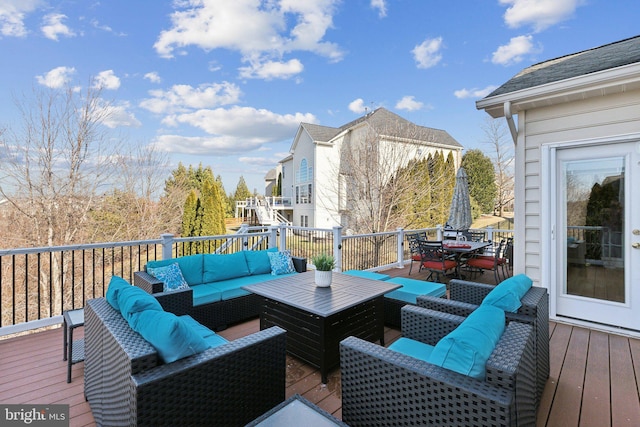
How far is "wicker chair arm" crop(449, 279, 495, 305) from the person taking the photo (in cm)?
273

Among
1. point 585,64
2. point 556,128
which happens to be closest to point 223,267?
point 556,128

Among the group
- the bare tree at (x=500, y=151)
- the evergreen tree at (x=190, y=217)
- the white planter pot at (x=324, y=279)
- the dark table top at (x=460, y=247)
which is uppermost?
the bare tree at (x=500, y=151)

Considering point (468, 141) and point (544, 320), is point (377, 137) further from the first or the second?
point (544, 320)

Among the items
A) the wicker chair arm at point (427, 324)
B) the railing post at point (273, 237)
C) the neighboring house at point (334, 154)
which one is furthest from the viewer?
the neighboring house at point (334, 154)

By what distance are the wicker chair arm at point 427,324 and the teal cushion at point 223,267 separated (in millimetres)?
2576

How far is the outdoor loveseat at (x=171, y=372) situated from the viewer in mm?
1388

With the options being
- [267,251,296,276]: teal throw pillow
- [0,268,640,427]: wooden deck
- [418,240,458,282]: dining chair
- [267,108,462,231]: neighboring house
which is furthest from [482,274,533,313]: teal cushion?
[267,108,462,231]: neighboring house

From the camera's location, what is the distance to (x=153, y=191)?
429 inches

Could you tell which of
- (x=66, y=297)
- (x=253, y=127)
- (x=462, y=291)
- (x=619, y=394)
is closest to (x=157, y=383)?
(x=462, y=291)

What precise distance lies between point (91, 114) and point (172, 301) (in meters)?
7.67

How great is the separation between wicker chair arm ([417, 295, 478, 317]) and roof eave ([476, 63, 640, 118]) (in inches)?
109

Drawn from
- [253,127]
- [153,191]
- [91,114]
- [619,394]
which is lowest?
[619,394]

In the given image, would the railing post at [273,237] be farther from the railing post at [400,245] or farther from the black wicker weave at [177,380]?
the black wicker weave at [177,380]

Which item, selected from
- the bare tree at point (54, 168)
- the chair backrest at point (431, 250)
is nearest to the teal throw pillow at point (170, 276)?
the chair backrest at point (431, 250)
